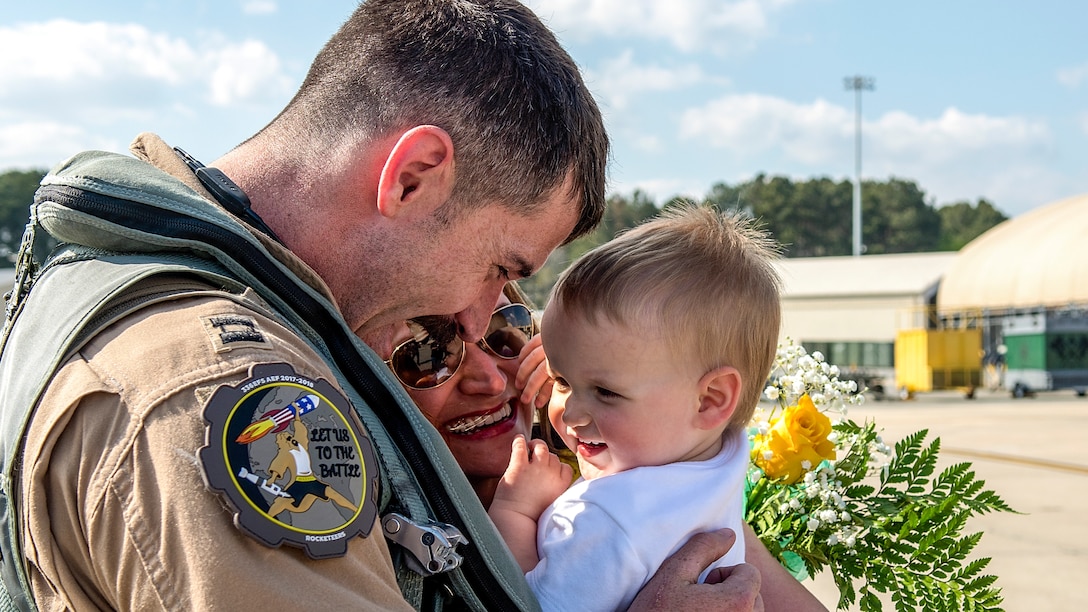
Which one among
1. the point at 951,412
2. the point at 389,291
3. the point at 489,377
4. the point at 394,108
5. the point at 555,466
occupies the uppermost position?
the point at 394,108

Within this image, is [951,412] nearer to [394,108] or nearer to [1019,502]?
[1019,502]

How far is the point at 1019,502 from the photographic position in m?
9.77

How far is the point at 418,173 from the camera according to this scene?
6.10ft

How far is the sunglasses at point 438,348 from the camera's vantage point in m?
2.52

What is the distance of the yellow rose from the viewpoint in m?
2.72

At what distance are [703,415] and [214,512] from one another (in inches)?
51.7

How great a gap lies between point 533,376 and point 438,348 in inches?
10.9

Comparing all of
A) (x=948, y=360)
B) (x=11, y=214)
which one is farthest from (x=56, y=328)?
(x=11, y=214)

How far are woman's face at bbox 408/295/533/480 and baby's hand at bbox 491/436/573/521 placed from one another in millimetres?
467

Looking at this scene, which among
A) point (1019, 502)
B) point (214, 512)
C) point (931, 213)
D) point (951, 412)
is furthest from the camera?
point (931, 213)

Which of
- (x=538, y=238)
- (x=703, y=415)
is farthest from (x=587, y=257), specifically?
(x=703, y=415)

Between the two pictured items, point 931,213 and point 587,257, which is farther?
point 931,213

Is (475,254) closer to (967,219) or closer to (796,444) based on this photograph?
(796,444)

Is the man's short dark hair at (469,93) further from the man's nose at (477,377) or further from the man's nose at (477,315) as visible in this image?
the man's nose at (477,377)
